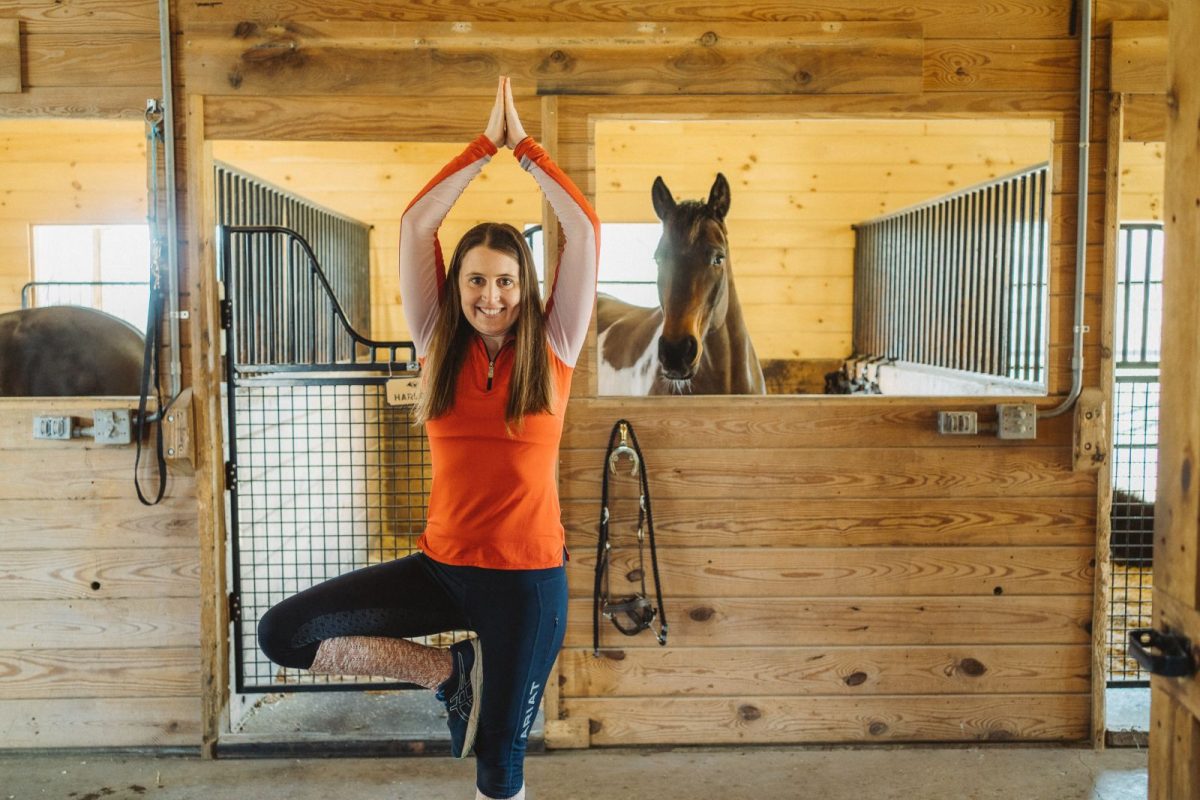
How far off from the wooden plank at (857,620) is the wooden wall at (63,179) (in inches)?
152

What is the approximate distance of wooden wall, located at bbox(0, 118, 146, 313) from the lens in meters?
4.79

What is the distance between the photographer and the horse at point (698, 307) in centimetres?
271

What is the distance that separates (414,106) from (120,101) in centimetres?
79

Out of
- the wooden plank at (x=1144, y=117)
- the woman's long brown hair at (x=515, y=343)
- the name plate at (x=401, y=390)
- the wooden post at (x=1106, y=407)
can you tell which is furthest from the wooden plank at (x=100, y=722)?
the wooden plank at (x=1144, y=117)

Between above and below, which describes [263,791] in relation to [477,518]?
below

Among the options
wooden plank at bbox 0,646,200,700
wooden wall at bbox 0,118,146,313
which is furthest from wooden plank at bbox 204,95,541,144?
wooden wall at bbox 0,118,146,313

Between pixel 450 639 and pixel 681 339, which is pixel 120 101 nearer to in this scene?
pixel 681 339

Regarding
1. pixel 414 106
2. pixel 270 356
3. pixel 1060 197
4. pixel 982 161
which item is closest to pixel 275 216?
pixel 270 356

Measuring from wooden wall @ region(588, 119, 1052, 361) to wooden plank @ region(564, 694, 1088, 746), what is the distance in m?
2.63

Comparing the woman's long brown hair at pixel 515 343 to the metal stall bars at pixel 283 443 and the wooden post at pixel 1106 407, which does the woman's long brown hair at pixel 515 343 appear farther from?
the wooden post at pixel 1106 407

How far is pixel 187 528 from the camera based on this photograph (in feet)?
8.25

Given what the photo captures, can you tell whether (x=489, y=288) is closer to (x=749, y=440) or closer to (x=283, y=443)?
(x=749, y=440)

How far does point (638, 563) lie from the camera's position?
2.50 m

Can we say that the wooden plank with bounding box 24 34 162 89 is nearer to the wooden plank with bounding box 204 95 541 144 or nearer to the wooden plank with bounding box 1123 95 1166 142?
the wooden plank with bounding box 204 95 541 144
